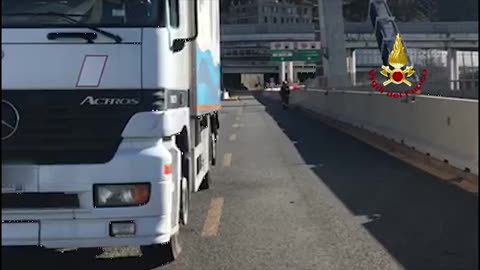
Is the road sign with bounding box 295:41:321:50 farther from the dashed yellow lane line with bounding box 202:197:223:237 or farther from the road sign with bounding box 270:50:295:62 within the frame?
the dashed yellow lane line with bounding box 202:197:223:237

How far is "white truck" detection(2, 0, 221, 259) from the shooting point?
4602 millimetres

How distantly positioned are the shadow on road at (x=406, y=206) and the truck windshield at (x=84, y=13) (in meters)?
2.79

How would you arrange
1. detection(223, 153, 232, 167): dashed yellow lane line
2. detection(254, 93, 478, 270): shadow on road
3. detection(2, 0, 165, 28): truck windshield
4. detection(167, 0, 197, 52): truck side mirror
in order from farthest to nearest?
detection(223, 153, 232, 167): dashed yellow lane line
detection(254, 93, 478, 270): shadow on road
detection(167, 0, 197, 52): truck side mirror
detection(2, 0, 165, 28): truck windshield

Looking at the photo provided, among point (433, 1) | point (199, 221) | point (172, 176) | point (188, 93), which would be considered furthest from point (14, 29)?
point (199, 221)

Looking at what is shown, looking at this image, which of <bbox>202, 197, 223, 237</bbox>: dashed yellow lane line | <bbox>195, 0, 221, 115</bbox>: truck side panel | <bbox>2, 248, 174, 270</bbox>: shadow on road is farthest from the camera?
<bbox>195, 0, 221, 115</bbox>: truck side panel

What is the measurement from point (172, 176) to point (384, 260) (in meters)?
2.10

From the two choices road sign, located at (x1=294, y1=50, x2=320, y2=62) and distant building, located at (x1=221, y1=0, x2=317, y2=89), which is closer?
road sign, located at (x1=294, y1=50, x2=320, y2=62)

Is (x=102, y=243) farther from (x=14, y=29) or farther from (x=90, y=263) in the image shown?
(x=14, y=29)

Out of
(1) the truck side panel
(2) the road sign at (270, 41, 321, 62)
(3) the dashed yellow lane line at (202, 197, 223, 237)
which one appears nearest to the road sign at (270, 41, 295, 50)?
(2) the road sign at (270, 41, 321, 62)

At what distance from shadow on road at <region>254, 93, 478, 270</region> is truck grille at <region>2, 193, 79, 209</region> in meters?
2.78

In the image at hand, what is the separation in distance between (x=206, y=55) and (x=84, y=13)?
3.16 meters

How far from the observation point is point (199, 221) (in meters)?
7.42

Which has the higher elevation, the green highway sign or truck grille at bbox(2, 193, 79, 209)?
the green highway sign

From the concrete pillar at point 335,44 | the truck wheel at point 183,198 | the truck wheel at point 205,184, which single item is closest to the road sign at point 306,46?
the concrete pillar at point 335,44
